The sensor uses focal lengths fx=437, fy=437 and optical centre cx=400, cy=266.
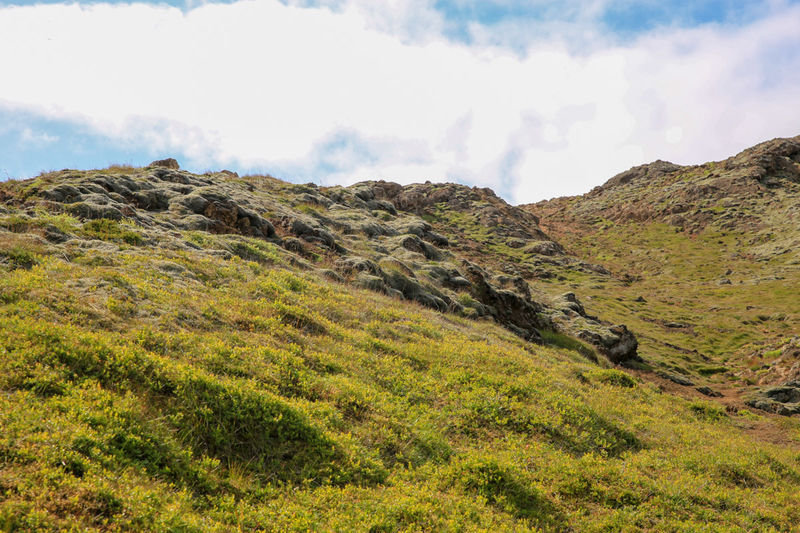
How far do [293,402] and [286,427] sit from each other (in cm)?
81

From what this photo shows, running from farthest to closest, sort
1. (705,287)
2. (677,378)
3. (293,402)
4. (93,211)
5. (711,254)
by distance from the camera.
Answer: (711,254), (705,287), (677,378), (93,211), (293,402)

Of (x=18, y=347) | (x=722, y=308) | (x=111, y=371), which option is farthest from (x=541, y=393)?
(x=722, y=308)

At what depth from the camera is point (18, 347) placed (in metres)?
8.84

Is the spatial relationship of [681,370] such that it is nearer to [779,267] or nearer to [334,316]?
[334,316]

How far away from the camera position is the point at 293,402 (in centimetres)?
1059

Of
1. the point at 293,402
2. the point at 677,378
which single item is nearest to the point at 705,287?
the point at 677,378

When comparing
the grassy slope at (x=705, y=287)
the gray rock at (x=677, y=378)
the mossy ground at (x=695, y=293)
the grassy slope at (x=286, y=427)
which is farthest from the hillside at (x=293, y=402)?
the mossy ground at (x=695, y=293)

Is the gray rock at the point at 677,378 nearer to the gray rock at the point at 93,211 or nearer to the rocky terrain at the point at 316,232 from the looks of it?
A: the rocky terrain at the point at 316,232

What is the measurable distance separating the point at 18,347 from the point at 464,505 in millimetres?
9684

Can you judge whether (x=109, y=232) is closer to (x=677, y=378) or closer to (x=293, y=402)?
(x=293, y=402)

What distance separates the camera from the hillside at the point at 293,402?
7520 millimetres

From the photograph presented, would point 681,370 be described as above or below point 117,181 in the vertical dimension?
below

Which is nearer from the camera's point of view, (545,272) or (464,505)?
(464,505)

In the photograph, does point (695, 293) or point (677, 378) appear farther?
point (695, 293)
